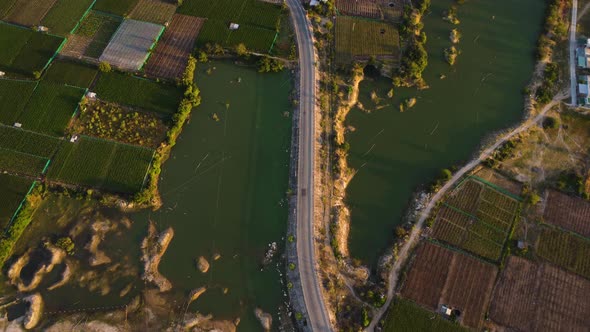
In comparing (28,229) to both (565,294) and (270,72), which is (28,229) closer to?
(270,72)

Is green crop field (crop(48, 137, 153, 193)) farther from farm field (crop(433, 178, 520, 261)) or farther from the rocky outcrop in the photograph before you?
farm field (crop(433, 178, 520, 261))

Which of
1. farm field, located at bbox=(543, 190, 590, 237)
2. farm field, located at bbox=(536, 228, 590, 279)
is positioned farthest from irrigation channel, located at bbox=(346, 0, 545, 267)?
farm field, located at bbox=(536, 228, 590, 279)

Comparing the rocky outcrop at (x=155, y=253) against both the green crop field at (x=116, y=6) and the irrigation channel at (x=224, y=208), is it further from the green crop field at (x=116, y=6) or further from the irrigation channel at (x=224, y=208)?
the green crop field at (x=116, y=6)

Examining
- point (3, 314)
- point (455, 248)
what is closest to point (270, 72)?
point (455, 248)

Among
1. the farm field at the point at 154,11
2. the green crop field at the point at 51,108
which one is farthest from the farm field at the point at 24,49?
the farm field at the point at 154,11

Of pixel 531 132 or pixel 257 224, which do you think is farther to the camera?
pixel 531 132

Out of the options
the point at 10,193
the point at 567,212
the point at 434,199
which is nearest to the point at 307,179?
the point at 434,199
